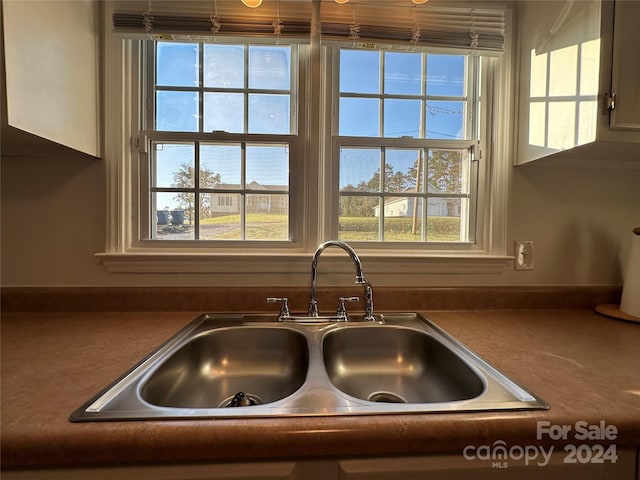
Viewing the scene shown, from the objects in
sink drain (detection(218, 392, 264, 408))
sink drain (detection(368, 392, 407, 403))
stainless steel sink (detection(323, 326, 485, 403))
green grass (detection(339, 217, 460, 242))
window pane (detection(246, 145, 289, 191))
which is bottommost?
sink drain (detection(368, 392, 407, 403))

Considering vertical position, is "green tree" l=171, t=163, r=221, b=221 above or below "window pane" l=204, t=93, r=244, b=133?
below

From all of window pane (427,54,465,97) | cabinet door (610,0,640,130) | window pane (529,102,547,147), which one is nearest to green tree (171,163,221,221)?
window pane (427,54,465,97)

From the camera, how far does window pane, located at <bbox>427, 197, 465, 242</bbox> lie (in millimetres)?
1321

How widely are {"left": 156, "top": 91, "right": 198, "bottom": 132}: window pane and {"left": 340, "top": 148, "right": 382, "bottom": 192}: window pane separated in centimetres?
67

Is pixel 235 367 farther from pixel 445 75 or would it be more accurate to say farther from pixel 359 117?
pixel 445 75

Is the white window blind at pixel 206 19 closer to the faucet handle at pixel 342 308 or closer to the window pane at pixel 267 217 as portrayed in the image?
the window pane at pixel 267 217

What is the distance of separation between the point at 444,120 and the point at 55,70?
146 centimetres

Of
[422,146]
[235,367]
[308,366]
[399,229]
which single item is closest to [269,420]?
[308,366]

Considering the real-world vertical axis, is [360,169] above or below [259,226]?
above

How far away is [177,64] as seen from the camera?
124 centimetres

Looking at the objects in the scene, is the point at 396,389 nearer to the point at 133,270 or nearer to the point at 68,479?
the point at 68,479

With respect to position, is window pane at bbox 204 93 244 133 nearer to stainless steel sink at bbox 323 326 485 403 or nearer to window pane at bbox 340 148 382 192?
window pane at bbox 340 148 382 192

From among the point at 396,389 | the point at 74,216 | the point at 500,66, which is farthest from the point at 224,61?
the point at 396,389

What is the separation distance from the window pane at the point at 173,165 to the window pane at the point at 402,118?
2.88 feet
